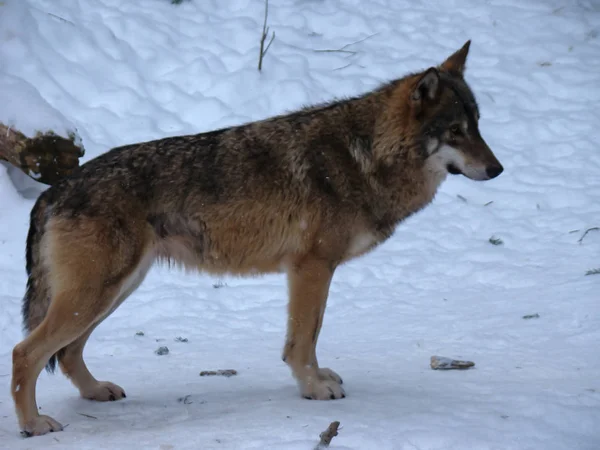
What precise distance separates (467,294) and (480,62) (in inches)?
216

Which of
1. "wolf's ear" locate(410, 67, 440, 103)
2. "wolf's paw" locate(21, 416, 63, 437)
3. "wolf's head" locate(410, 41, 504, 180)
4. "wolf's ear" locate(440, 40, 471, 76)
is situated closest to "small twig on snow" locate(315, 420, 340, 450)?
"wolf's paw" locate(21, 416, 63, 437)

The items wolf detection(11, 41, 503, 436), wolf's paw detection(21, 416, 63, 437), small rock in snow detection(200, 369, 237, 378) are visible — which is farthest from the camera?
small rock in snow detection(200, 369, 237, 378)

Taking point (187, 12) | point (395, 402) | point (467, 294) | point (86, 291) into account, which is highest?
point (187, 12)

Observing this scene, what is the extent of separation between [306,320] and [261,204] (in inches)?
30.1

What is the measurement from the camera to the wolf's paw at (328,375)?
15.9 ft

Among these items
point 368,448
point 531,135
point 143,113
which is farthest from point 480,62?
point 368,448

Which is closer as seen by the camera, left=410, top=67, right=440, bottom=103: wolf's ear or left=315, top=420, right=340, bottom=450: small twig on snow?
left=315, top=420, right=340, bottom=450: small twig on snow

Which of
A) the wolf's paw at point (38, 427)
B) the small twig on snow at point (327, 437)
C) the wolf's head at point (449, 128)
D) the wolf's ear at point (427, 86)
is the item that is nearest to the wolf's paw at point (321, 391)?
the small twig on snow at point (327, 437)

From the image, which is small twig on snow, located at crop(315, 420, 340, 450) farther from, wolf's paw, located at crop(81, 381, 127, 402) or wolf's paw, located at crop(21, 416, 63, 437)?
wolf's paw, located at crop(81, 381, 127, 402)

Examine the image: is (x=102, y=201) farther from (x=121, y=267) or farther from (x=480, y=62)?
(x=480, y=62)

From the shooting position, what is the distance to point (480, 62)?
11578mm

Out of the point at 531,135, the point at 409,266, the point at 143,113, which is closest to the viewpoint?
the point at 409,266

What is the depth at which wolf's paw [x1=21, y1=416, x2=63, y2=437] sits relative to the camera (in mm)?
4137

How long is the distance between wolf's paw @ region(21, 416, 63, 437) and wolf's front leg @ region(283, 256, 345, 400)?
1.42m
